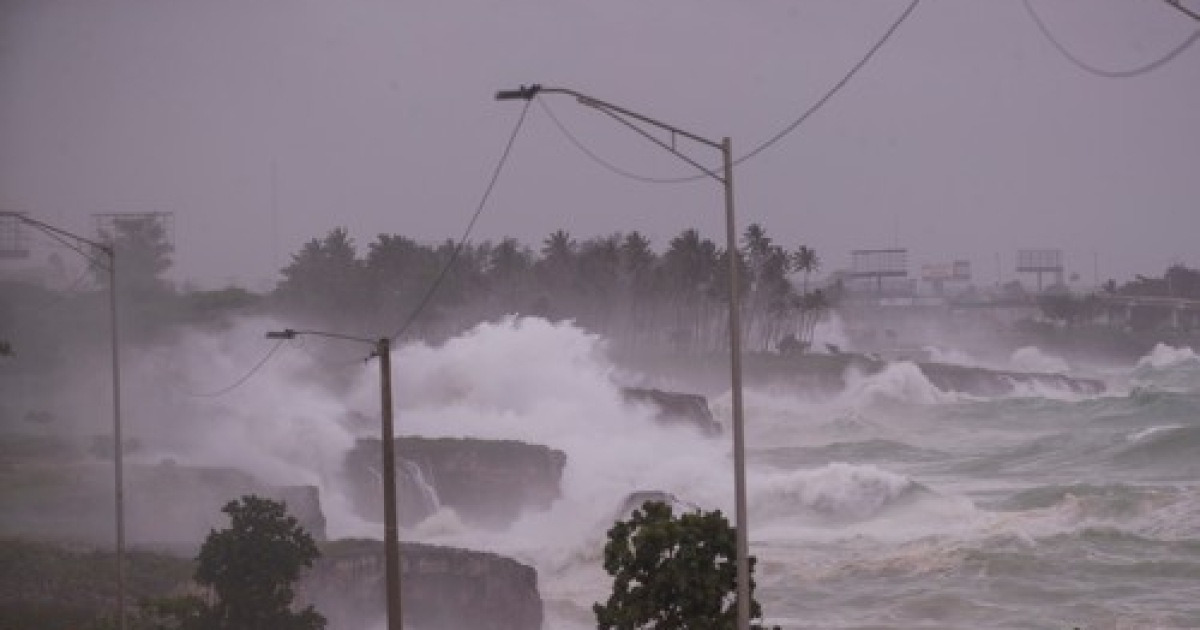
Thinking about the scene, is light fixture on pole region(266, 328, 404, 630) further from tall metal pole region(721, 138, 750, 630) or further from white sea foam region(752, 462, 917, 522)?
white sea foam region(752, 462, 917, 522)

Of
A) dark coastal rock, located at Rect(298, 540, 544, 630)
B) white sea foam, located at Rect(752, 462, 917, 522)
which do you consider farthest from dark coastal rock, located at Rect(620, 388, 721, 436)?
dark coastal rock, located at Rect(298, 540, 544, 630)

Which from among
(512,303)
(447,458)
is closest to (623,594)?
(447,458)

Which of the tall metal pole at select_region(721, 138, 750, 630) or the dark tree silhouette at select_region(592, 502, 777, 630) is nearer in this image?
the tall metal pole at select_region(721, 138, 750, 630)

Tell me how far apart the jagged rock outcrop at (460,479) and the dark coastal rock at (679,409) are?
3369cm

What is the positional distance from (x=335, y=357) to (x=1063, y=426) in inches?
2048

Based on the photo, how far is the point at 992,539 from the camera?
5203cm

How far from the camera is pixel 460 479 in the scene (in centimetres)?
6381

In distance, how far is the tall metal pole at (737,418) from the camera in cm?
1855

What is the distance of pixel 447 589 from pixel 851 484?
3146 cm

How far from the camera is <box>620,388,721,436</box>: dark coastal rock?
328 ft

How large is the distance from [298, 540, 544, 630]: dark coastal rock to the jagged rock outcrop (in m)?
19.9

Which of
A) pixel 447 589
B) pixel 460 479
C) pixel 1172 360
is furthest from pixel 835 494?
pixel 1172 360

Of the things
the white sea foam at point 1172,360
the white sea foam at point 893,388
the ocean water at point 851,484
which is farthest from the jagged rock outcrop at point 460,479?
the white sea foam at point 1172,360

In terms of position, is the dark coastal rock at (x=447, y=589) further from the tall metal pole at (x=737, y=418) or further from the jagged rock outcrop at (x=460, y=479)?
the tall metal pole at (x=737, y=418)
